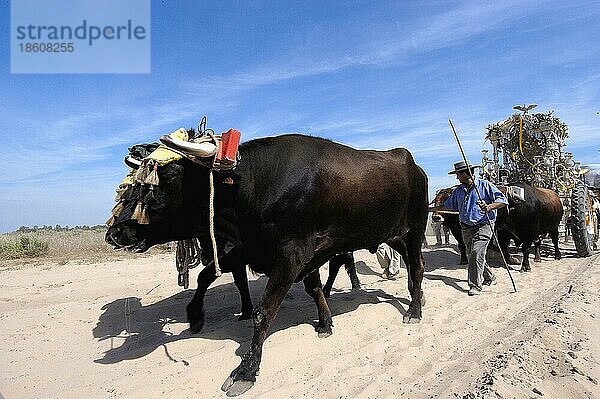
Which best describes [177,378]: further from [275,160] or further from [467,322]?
[467,322]

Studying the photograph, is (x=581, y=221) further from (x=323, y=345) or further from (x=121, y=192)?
(x=121, y=192)

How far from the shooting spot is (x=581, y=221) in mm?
10492

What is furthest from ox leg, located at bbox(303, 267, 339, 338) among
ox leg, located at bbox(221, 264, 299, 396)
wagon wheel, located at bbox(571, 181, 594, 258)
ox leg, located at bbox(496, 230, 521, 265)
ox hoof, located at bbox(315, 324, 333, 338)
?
wagon wheel, located at bbox(571, 181, 594, 258)

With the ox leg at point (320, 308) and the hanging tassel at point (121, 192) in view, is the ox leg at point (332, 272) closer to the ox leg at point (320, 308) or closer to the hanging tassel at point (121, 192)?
the ox leg at point (320, 308)

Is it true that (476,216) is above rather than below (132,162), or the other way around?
below

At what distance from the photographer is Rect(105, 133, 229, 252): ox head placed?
3895 millimetres

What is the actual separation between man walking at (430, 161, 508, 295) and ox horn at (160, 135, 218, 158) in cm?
424

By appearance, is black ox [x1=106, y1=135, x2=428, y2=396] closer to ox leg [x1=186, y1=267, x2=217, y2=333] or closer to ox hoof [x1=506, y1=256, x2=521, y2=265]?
ox leg [x1=186, y1=267, x2=217, y2=333]

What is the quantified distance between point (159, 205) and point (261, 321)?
1.31 meters

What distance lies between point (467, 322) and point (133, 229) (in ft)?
12.3

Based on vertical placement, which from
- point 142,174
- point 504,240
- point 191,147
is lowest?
point 504,240

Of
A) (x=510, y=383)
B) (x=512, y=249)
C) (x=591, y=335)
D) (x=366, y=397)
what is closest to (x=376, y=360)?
(x=366, y=397)

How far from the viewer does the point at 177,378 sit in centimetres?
382

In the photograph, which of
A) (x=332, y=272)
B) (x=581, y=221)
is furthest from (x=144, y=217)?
(x=581, y=221)
